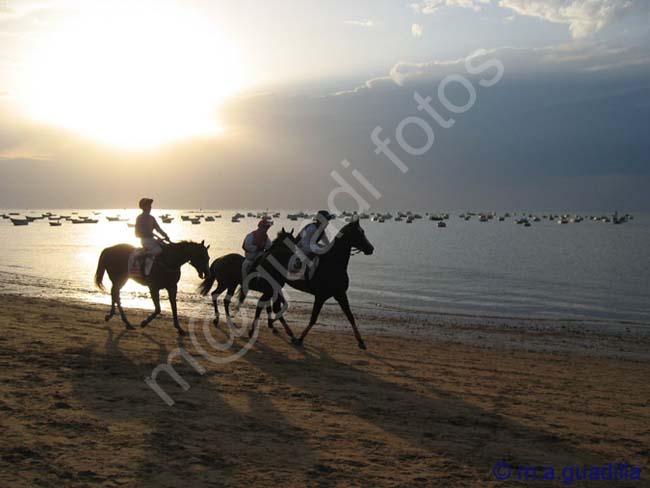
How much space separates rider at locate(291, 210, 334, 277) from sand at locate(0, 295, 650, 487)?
2.38m

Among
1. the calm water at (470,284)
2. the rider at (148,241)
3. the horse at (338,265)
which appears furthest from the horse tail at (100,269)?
the calm water at (470,284)

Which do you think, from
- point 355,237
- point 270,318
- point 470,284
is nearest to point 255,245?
point 270,318

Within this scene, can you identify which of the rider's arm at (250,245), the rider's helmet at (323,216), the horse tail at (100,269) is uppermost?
the rider's helmet at (323,216)

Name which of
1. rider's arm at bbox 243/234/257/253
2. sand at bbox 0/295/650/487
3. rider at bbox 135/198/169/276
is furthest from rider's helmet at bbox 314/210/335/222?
rider at bbox 135/198/169/276

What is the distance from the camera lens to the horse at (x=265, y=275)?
14430 millimetres

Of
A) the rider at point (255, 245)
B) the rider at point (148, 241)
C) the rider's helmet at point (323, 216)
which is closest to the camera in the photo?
the rider's helmet at point (323, 216)

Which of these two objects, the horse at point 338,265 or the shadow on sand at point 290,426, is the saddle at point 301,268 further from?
the shadow on sand at point 290,426

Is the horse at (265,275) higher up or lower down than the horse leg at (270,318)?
higher up

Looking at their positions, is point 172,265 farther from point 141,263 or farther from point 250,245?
point 250,245

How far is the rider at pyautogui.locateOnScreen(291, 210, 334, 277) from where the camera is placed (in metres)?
13.5

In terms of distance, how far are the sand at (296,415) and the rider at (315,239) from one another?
2.38 m

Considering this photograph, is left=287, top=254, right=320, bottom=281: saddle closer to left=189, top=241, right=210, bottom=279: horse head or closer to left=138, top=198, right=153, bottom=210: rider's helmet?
left=189, top=241, right=210, bottom=279: horse head

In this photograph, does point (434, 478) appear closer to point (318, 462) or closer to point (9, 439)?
point (318, 462)

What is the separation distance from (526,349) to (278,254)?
25.8ft
